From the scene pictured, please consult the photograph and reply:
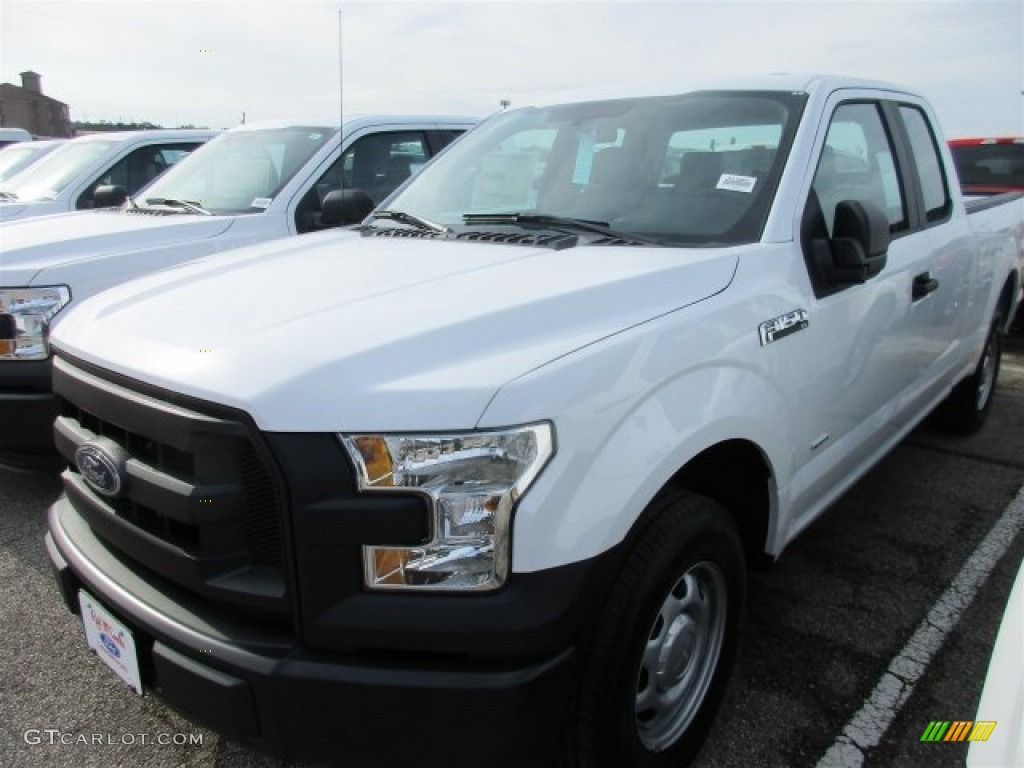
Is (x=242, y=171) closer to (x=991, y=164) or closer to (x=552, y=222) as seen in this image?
(x=552, y=222)

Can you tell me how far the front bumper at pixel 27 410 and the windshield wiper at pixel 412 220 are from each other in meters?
1.57

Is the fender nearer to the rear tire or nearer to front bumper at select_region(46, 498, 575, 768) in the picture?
front bumper at select_region(46, 498, 575, 768)

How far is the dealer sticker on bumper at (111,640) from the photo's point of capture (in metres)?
1.85

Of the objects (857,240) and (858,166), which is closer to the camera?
(857,240)

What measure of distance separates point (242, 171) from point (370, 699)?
172 inches

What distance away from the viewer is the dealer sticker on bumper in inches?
72.9

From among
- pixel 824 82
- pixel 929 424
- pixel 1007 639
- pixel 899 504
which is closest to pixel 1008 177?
pixel 929 424

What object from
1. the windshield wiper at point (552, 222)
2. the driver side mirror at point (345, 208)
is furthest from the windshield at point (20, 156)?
the windshield wiper at point (552, 222)

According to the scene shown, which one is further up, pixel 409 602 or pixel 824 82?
pixel 824 82

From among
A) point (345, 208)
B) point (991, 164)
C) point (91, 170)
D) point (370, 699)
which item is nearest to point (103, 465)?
point (370, 699)

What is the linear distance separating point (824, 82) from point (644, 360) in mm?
1714

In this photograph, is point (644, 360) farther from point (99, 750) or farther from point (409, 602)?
point (99, 750)

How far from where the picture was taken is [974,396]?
4.84 metres

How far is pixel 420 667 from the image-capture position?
161 cm
